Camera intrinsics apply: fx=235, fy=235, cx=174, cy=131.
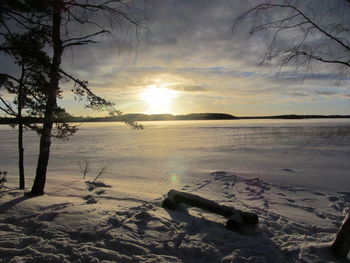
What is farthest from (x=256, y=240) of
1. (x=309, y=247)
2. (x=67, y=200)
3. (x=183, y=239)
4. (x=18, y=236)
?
(x=67, y=200)

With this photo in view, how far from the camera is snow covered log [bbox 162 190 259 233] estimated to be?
4.93 m

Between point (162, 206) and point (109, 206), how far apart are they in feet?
4.52

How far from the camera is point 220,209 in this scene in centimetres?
548

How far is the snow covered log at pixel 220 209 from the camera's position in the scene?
4.93 metres

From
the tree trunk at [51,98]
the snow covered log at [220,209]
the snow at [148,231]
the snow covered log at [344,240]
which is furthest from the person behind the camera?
the tree trunk at [51,98]

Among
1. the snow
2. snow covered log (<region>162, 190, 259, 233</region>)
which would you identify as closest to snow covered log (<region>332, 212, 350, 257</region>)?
the snow

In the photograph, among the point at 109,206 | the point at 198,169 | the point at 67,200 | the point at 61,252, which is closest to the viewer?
the point at 61,252

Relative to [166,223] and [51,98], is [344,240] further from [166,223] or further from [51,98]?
[51,98]

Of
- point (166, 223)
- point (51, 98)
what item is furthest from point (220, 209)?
point (51, 98)

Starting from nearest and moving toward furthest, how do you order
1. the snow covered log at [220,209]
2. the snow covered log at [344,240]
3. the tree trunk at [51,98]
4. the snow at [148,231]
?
the snow at [148,231]
the snow covered log at [344,240]
the snow covered log at [220,209]
the tree trunk at [51,98]

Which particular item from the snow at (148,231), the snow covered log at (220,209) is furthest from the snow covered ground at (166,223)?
the snow covered log at (220,209)

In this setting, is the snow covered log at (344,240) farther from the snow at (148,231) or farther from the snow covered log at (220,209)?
the snow covered log at (220,209)

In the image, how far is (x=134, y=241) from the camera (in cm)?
434

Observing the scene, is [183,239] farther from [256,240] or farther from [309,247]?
[309,247]
